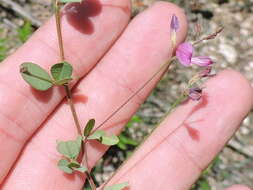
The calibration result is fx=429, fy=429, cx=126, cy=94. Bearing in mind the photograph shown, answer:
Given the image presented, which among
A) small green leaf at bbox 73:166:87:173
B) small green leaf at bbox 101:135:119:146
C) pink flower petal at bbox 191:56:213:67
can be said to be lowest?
small green leaf at bbox 101:135:119:146

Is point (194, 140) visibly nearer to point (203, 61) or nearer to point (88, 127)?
point (203, 61)

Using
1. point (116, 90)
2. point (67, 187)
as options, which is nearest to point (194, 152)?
point (116, 90)

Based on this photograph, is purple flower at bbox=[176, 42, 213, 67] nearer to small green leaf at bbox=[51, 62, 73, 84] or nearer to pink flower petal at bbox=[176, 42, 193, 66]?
pink flower petal at bbox=[176, 42, 193, 66]

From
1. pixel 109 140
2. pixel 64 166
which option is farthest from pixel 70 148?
pixel 109 140

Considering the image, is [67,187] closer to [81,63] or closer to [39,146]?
[39,146]

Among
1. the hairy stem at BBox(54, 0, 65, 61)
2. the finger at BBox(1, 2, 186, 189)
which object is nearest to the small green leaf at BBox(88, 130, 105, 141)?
the finger at BBox(1, 2, 186, 189)

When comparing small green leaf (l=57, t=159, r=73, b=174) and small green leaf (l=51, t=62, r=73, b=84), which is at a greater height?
small green leaf (l=51, t=62, r=73, b=84)
